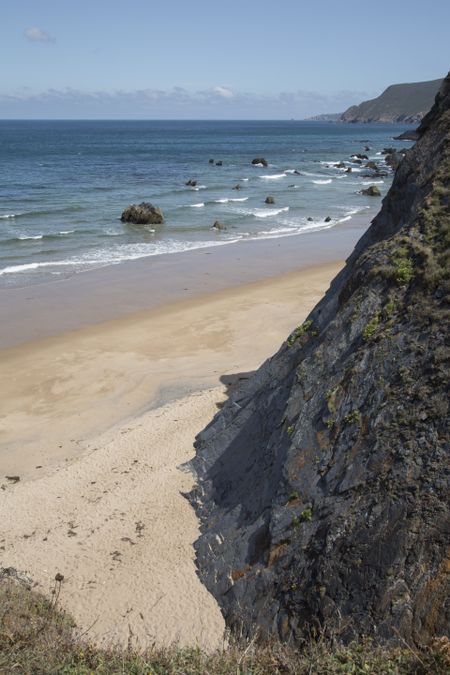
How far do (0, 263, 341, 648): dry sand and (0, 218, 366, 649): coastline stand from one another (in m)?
0.03

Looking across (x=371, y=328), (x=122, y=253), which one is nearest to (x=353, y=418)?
(x=371, y=328)

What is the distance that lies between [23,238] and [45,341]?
1564cm

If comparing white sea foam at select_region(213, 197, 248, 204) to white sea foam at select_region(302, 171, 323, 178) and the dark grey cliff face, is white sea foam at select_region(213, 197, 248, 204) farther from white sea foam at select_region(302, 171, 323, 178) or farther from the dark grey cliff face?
the dark grey cliff face

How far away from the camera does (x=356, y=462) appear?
744 cm

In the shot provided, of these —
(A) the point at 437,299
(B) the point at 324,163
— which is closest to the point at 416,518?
(A) the point at 437,299

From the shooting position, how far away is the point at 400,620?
238 inches

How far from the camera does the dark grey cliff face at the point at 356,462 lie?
6.43m

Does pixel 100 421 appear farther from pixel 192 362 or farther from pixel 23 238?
pixel 23 238

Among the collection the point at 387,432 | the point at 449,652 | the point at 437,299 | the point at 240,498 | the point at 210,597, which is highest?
the point at 437,299

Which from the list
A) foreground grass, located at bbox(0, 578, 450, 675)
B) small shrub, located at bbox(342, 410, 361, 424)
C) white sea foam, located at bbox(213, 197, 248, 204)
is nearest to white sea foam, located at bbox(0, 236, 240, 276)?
white sea foam, located at bbox(213, 197, 248, 204)

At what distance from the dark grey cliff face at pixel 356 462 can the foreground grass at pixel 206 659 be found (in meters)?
0.55

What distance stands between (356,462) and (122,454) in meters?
5.82

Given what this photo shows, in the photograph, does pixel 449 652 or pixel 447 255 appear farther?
pixel 447 255

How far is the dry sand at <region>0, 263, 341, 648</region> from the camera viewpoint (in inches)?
328
